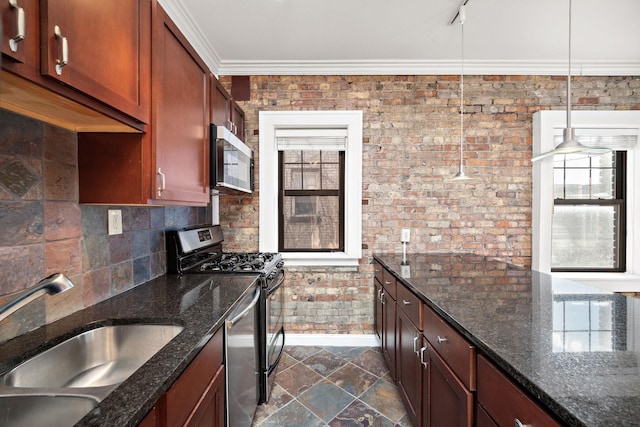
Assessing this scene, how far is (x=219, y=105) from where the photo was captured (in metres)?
2.15

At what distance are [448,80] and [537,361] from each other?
108 inches

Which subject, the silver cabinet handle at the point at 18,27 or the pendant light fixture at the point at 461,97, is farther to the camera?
the pendant light fixture at the point at 461,97

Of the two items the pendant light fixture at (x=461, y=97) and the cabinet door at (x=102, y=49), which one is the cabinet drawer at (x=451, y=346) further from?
the cabinet door at (x=102, y=49)

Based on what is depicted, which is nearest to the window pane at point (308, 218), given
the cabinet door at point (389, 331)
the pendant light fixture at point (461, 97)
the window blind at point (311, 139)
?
the window blind at point (311, 139)

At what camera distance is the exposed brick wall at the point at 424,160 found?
2846 millimetres

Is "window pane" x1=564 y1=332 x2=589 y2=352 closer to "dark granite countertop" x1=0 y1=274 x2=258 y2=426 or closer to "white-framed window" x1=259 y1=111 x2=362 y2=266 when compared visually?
"dark granite countertop" x1=0 y1=274 x2=258 y2=426

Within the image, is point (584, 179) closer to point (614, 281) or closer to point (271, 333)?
point (614, 281)

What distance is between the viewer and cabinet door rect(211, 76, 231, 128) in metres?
2.01

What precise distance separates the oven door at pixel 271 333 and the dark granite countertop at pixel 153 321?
0.28 metres

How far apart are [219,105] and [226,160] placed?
45 cm

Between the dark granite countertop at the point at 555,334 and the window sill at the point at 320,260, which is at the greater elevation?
the dark granite countertop at the point at 555,334

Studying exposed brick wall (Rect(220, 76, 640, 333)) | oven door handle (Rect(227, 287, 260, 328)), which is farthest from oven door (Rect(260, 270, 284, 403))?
exposed brick wall (Rect(220, 76, 640, 333))

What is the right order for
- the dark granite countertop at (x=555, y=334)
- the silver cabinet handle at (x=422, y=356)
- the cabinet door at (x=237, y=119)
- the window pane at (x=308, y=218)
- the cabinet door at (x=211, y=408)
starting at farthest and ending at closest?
the window pane at (x=308, y=218) < the cabinet door at (x=237, y=119) < the silver cabinet handle at (x=422, y=356) < the cabinet door at (x=211, y=408) < the dark granite countertop at (x=555, y=334)

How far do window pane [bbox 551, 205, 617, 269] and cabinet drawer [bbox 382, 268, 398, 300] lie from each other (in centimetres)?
188
